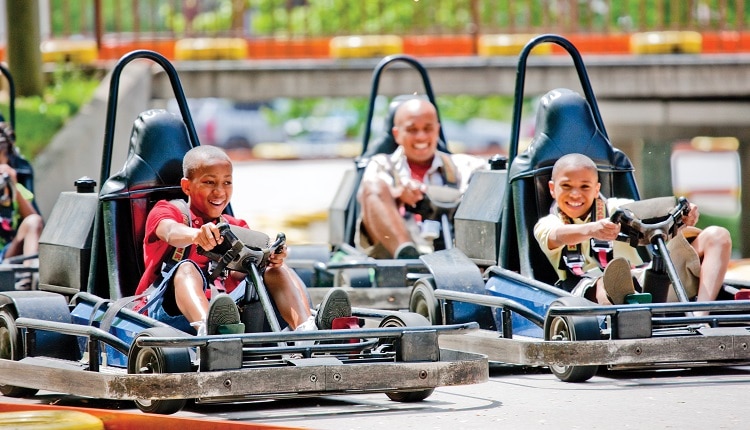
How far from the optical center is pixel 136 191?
7.31 meters

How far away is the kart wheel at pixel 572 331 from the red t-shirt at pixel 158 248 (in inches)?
57.4

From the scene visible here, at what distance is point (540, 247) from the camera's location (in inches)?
305

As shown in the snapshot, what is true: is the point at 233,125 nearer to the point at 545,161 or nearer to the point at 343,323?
the point at 545,161

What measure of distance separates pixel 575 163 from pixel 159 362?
2422 millimetres

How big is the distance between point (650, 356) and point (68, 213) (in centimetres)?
315

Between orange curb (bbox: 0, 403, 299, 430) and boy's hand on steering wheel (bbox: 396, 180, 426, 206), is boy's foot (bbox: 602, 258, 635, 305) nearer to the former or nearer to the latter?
orange curb (bbox: 0, 403, 299, 430)

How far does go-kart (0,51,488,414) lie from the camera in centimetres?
594

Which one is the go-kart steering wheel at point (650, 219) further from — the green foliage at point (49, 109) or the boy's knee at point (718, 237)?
the green foliage at point (49, 109)

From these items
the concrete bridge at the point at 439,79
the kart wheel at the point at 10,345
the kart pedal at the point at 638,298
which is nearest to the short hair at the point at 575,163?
the kart pedal at the point at 638,298

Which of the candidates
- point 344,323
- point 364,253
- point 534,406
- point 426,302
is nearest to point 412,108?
point 364,253

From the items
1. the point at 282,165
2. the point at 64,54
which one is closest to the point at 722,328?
the point at 64,54

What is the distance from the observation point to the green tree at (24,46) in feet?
56.4

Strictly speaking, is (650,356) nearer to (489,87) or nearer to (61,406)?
(61,406)

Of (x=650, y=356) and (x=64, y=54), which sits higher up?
(x=64, y=54)
